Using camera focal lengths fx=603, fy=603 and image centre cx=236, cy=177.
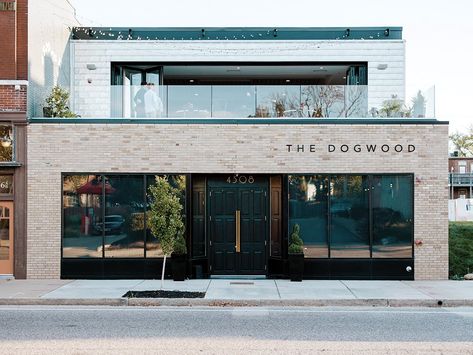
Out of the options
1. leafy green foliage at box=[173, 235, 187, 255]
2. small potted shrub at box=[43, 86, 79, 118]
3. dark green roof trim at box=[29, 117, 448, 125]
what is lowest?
leafy green foliage at box=[173, 235, 187, 255]

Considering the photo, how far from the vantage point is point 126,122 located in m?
16.2

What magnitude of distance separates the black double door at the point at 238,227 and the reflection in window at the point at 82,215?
3.07 metres

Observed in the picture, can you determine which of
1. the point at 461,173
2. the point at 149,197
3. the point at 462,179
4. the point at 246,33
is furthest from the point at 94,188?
the point at 462,179

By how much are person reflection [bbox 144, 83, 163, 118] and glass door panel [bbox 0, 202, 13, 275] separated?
14.6ft

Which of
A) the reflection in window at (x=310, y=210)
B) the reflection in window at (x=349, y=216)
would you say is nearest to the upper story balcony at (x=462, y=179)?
the reflection in window at (x=349, y=216)

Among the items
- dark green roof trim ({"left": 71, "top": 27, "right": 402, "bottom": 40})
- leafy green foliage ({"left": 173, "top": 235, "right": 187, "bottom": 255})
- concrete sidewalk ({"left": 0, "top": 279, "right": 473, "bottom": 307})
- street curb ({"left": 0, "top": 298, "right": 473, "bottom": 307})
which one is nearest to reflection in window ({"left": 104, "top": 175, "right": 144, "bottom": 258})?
concrete sidewalk ({"left": 0, "top": 279, "right": 473, "bottom": 307})

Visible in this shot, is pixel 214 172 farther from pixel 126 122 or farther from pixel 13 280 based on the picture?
pixel 13 280

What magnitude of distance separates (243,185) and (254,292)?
375 cm

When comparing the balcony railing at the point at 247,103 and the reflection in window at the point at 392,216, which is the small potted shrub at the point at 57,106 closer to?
the balcony railing at the point at 247,103

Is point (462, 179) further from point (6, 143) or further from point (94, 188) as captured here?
point (6, 143)

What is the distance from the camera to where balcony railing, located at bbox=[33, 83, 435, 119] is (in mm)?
16578

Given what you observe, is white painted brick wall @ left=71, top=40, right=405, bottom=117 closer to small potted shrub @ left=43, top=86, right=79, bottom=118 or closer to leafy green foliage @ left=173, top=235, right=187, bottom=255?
small potted shrub @ left=43, top=86, right=79, bottom=118

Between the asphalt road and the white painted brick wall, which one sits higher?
the white painted brick wall

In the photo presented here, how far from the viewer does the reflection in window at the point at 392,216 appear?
16094 mm
